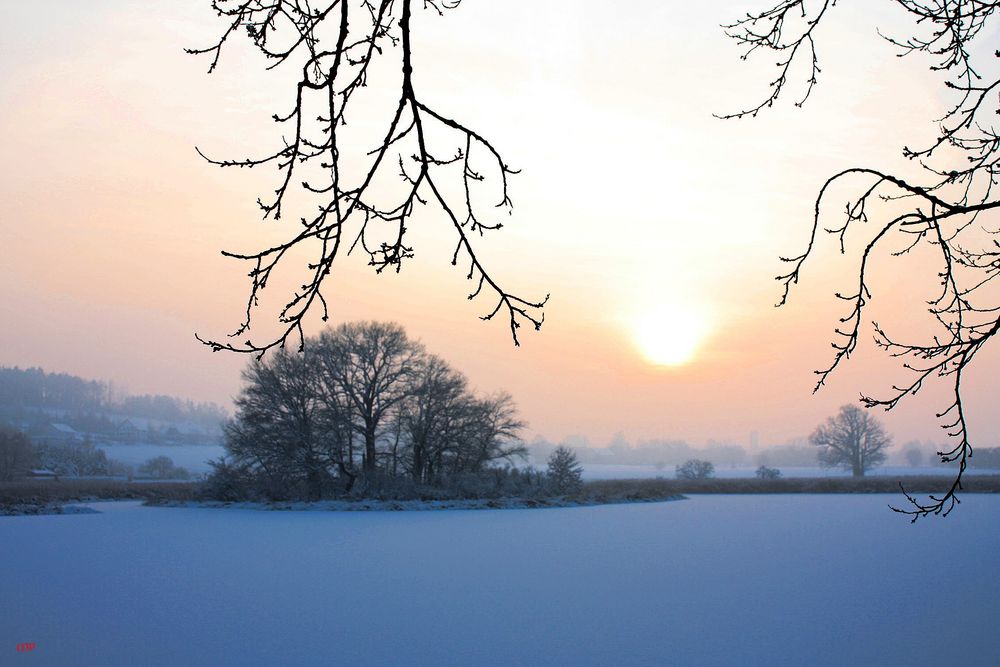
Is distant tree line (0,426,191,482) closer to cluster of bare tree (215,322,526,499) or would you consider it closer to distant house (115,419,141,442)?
cluster of bare tree (215,322,526,499)

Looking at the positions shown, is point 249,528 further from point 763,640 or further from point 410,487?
point 763,640

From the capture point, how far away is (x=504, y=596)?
8.95m

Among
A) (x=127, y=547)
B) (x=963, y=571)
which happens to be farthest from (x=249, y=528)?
(x=963, y=571)

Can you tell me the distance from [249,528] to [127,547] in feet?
13.4

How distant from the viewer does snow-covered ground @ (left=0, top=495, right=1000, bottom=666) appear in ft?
21.7

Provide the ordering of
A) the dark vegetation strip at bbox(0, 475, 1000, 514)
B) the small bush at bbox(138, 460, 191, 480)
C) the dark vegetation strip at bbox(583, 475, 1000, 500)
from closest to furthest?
the dark vegetation strip at bbox(0, 475, 1000, 514), the dark vegetation strip at bbox(583, 475, 1000, 500), the small bush at bbox(138, 460, 191, 480)

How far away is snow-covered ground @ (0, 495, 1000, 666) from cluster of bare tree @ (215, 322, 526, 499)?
9795 millimetres

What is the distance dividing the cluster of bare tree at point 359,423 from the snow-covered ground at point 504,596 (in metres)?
9.80

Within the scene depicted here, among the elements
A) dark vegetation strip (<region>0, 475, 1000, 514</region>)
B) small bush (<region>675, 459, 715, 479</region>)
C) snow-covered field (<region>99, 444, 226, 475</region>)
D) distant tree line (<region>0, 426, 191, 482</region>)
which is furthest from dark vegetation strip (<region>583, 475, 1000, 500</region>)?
snow-covered field (<region>99, 444, 226, 475</region>)

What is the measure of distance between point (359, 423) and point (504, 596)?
67.2ft

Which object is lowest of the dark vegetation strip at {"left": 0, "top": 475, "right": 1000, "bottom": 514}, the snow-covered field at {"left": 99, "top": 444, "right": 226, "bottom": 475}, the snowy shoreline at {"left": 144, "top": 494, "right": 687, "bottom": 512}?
the snowy shoreline at {"left": 144, "top": 494, "right": 687, "bottom": 512}

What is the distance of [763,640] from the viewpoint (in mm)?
6973

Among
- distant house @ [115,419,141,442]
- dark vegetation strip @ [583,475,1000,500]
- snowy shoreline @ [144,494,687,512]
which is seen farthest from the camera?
distant house @ [115,419,141,442]

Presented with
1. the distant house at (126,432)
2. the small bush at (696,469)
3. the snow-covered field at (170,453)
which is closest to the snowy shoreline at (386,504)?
the small bush at (696,469)
